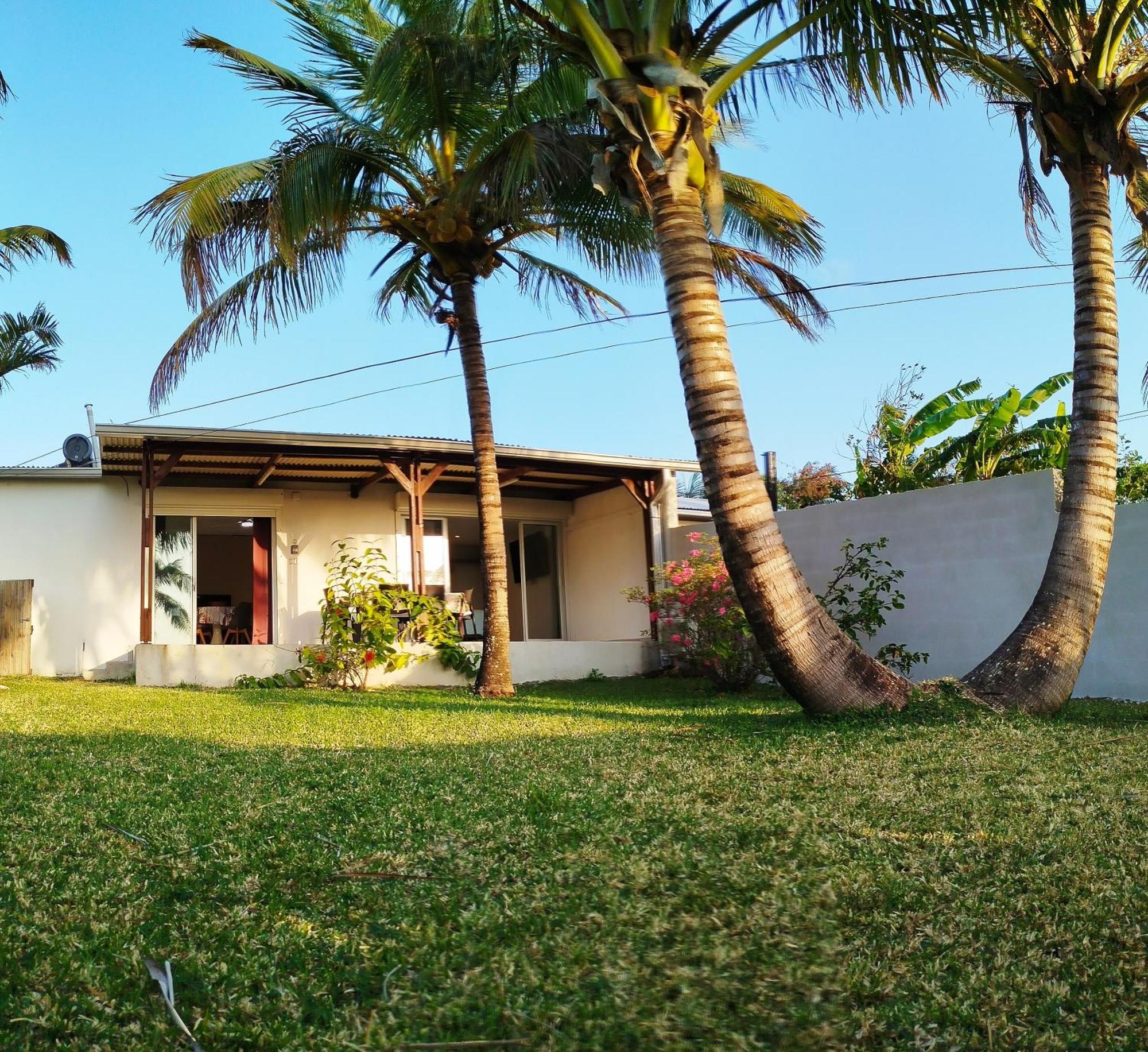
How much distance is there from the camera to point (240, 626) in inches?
700

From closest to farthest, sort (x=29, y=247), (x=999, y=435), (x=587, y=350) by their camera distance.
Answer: (x=29, y=247) → (x=999, y=435) → (x=587, y=350)

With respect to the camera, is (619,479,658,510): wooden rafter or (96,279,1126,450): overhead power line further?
(96,279,1126,450): overhead power line

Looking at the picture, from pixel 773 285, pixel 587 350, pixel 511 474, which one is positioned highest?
pixel 587 350

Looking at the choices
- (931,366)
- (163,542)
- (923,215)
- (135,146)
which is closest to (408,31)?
(163,542)

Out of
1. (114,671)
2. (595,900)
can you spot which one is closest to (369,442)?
(114,671)

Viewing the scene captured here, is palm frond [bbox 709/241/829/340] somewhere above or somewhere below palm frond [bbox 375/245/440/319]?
below

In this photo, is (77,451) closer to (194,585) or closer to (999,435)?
(194,585)

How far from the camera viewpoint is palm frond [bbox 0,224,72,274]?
1275 centimetres

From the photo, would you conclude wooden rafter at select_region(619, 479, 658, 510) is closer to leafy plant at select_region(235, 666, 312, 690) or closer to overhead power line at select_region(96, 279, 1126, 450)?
overhead power line at select_region(96, 279, 1126, 450)

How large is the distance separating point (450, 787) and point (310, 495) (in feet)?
37.9

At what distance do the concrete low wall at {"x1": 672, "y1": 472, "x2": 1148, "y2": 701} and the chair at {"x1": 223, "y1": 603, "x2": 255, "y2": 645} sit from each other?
367 inches

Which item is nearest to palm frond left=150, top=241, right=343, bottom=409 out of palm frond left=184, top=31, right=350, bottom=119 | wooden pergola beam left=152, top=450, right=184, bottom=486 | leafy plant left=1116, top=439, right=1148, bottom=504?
wooden pergola beam left=152, top=450, right=184, bottom=486

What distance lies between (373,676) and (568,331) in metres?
13.6

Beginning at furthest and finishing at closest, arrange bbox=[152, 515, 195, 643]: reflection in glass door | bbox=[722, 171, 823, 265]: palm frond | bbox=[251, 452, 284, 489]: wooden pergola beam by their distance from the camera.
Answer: bbox=[152, 515, 195, 643]: reflection in glass door
bbox=[251, 452, 284, 489]: wooden pergola beam
bbox=[722, 171, 823, 265]: palm frond
